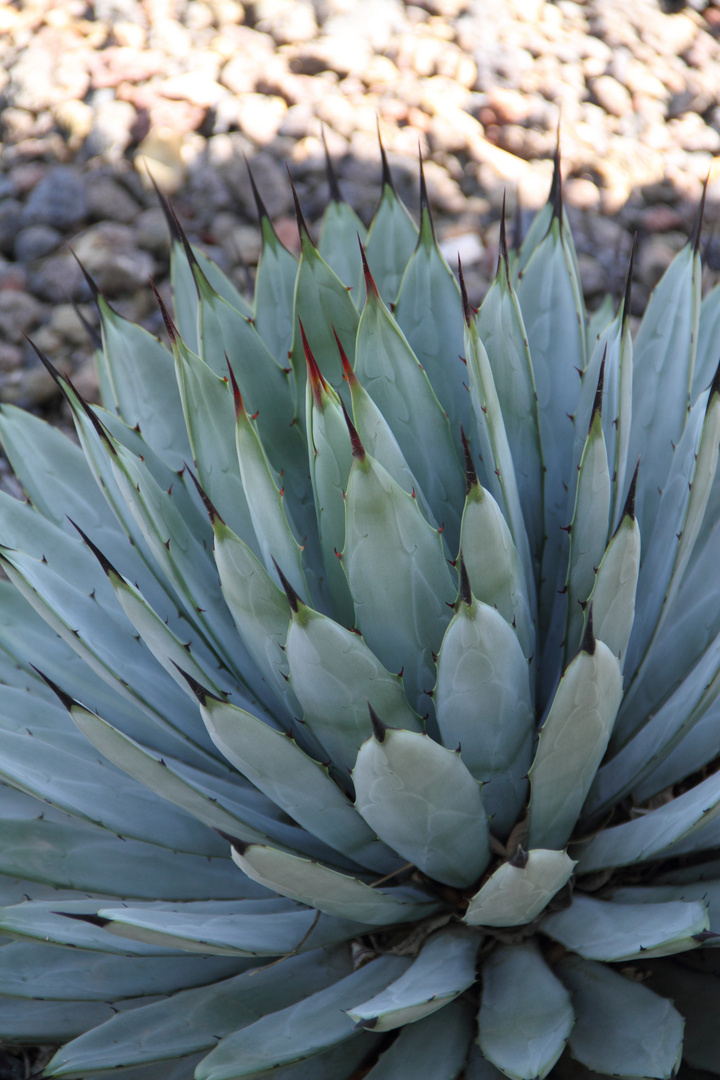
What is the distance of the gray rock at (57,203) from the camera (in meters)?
2.59

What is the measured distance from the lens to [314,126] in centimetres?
270

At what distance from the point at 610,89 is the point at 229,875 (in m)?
2.66

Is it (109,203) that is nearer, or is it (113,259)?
(113,259)

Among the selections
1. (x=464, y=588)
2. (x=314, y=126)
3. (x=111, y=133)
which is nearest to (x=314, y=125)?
(x=314, y=126)

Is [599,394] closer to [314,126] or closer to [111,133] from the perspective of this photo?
[314,126]

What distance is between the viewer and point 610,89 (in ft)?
9.12

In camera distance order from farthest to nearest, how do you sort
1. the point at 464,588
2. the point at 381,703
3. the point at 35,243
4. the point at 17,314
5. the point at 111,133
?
the point at 111,133
the point at 35,243
the point at 17,314
the point at 381,703
the point at 464,588

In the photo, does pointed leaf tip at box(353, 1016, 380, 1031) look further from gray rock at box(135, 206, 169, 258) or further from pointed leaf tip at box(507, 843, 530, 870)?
gray rock at box(135, 206, 169, 258)

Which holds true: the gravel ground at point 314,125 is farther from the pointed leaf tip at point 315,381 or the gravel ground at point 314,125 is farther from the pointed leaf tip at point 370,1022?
the pointed leaf tip at point 370,1022

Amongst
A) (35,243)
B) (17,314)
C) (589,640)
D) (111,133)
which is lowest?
(17,314)

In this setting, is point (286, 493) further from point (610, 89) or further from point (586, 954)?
point (610, 89)

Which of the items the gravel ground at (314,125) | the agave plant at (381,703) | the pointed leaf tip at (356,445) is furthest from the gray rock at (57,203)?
the pointed leaf tip at (356,445)

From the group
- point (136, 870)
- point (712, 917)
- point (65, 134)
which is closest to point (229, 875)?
point (136, 870)

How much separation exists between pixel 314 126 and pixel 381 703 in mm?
2324
